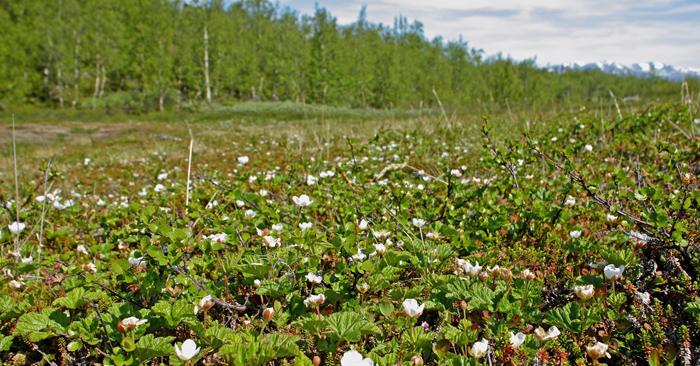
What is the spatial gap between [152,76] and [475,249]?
38.2 metres

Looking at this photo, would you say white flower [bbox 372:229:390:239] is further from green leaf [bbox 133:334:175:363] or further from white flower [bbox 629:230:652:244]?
white flower [bbox 629:230:652:244]

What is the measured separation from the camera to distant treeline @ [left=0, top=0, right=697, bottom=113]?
3456 cm

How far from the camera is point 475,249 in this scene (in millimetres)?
2479

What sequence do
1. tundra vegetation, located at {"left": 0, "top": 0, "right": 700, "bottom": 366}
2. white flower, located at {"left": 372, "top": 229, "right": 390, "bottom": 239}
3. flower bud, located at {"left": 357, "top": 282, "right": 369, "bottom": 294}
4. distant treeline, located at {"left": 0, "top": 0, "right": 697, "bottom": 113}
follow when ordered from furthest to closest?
distant treeline, located at {"left": 0, "top": 0, "right": 697, "bottom": 113} → white flower, located at {"left": 372, "top": 229, "right": 390, "bottom": 239} → flower bud, located at {"left": 357, "top": 282, "right": 369, "bottom": 294} → tundra vegetation, located at {"left": 0, "top": 0, "right": 700, "bottom": 366}

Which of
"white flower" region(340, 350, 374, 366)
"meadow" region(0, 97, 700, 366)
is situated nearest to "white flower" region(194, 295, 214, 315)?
"meadow" region(0, 97, 700, 366)

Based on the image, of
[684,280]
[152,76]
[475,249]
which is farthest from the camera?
[152,76]

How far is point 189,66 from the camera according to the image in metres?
36.8

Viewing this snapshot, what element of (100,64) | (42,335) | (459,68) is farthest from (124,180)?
(459,68)

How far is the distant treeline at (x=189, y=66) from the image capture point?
3456 centimetres

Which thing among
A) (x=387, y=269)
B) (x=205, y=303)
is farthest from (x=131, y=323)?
(x=387, y=269)

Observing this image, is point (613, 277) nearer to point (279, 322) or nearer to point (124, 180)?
point (279, 322)

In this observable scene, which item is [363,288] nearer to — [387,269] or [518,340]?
[387,269]

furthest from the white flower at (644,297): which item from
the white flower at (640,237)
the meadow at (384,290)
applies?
the white flower at (640,237)

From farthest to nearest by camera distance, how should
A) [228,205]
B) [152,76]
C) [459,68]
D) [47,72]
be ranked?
[459,68] → [47,72] → [152,76] → [228,205]
